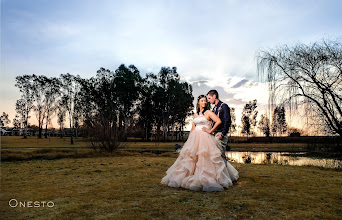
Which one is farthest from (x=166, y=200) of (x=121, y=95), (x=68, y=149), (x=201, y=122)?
(x=121, y=95)

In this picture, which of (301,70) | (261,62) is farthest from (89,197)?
(301,70)

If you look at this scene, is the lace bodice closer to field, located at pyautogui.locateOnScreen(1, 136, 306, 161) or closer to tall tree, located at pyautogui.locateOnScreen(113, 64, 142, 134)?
field, located at pyautogui.locateOnScreen(1, 136, 306, 161)

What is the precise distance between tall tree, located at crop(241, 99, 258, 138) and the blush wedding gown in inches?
2786

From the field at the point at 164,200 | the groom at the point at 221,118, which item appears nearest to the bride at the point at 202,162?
the groom at the point at 221,118

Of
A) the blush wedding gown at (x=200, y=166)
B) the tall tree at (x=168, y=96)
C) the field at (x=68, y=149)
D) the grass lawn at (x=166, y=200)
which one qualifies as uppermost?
the tall tree at (x=168, y=96)

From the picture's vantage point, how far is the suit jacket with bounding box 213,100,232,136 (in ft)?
22.9

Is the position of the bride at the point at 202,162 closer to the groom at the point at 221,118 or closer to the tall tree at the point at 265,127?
the groom at the point at 221,118

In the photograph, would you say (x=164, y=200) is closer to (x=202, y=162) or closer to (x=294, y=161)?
(x=202, y=162)

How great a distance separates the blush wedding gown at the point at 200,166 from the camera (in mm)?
6481

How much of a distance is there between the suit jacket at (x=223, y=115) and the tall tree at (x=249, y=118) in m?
70.5

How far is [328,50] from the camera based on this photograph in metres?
15.1

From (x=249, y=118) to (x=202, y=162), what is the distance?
72915 millimetres

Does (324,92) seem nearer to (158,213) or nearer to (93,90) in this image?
(158,213)

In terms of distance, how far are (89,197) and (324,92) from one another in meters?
15.5
